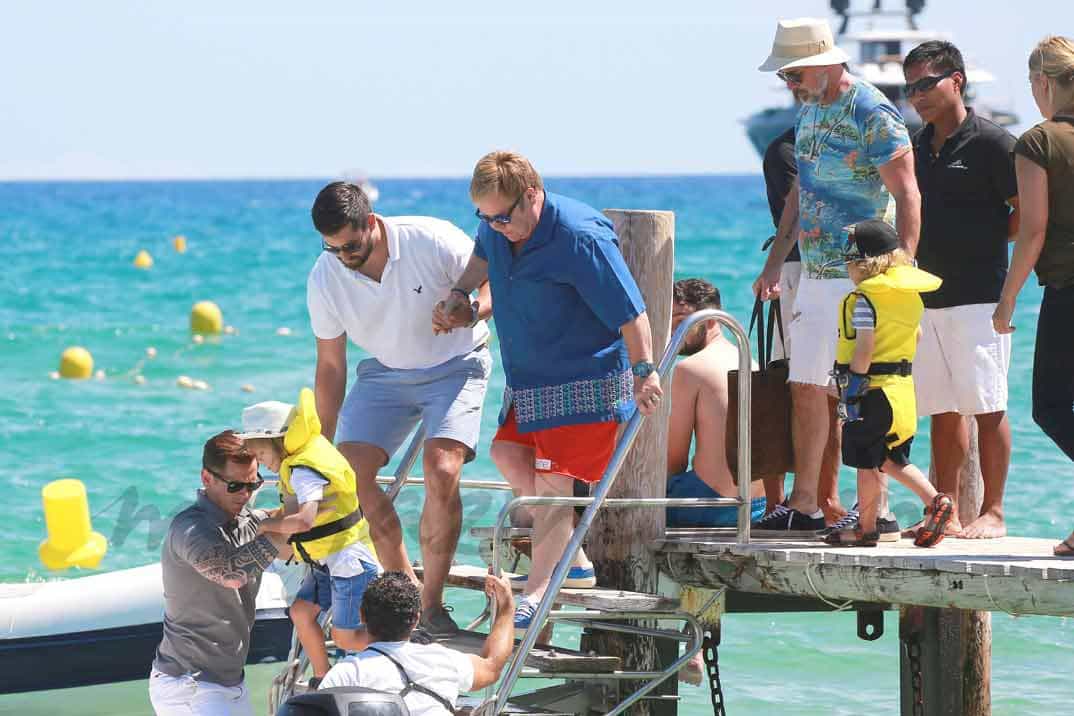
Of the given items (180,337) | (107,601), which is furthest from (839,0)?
(107,601)

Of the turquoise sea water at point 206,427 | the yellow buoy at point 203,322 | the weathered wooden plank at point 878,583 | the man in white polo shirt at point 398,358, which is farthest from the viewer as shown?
the yellow buoy at point 203,322

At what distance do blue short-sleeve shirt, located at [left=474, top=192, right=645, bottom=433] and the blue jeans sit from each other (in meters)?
0.94

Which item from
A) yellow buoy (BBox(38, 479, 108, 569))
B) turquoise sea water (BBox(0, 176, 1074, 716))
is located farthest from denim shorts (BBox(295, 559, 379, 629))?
yellow buoy (BBox(38, 479, 108, 569))

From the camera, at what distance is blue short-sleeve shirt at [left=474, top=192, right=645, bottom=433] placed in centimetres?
561

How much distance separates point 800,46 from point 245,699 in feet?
9.85

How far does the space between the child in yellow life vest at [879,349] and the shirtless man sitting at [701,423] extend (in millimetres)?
852

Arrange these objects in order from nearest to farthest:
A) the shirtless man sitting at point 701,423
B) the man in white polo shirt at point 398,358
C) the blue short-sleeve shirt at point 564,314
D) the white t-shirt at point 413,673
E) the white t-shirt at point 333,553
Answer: the white t-shirt at point 413,673 → the white t-shirt at point 333,553 → the blue short-sleeve shirt at point 564,314 → the man in white polo shirt at point 398,358 → the shirtless man sitting at point 701,423

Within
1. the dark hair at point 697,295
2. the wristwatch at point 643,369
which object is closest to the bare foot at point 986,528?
the dark hair at point 697,295

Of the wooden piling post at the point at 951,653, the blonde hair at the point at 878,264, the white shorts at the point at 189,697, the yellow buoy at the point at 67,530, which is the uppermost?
the blonde hair at the point at 878,264

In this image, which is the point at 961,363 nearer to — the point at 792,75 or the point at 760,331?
the point at 760,331

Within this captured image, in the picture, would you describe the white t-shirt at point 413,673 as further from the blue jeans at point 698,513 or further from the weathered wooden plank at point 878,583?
the blue jeans at point 698,513

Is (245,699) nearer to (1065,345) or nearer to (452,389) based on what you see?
(452,389)

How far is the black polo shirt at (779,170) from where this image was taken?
711 centimetres

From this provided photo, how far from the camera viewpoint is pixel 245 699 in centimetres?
574
